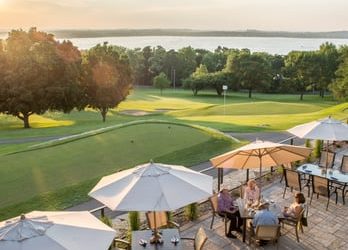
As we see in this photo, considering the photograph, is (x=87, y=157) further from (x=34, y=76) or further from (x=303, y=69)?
(x=303, y=69)

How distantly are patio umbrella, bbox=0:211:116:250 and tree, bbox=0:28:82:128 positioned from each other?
36.1 m

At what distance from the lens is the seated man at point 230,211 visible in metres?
10.2

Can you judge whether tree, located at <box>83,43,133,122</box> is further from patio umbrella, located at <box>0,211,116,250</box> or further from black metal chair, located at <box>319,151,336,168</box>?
patio umbrella, located at <box>0,211,116,250</box>

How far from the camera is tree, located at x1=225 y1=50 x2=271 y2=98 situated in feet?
259

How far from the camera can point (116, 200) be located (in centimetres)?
807

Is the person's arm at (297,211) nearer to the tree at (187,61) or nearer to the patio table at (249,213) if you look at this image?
the patio table at (249,213)

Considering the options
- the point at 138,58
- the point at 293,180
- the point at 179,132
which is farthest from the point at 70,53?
the point at 138,58

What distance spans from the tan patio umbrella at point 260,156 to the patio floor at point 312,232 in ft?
5.24

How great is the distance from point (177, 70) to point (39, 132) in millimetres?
69985

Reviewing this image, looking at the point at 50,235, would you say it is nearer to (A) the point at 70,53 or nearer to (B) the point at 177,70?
(A) the point at 70,53

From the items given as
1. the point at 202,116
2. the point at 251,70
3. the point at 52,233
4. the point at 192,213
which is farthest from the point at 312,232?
the point at 251,70

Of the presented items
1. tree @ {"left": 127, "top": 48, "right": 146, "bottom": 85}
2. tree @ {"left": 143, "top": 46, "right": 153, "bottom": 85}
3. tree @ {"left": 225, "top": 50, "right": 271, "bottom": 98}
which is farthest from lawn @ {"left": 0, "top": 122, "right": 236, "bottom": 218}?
tree @ {"left": 143, "top": 46, "right": 153, "bottom": 85}

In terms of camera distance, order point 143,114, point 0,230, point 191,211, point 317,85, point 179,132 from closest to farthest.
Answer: point 0,230 → point 191,211 → point 179,132 → point 143,114 → point 317,85

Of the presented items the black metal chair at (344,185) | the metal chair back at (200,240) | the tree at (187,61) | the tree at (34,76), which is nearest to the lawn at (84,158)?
the black metal chair at (344,185)
